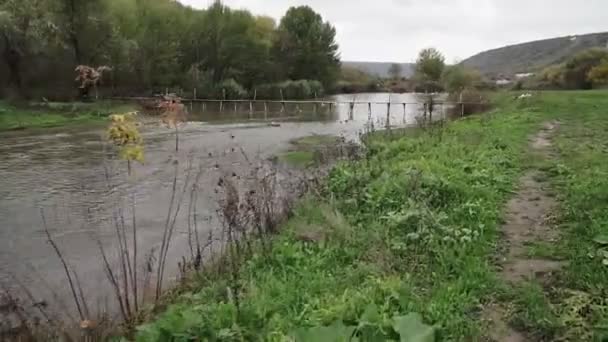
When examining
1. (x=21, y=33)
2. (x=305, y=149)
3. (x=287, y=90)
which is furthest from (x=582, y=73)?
(x=21, y=33)

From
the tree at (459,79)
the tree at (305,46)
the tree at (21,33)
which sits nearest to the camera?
the tree at (21,33)

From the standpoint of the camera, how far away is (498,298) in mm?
3928

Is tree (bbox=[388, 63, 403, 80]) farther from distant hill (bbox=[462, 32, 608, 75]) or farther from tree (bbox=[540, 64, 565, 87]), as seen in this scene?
tree (bbox=[540, 64, 565, 87])

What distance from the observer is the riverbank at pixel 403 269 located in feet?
11.8

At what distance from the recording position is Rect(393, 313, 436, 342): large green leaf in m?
2.96

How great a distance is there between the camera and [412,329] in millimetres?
3057

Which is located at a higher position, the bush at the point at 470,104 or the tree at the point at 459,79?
the tree at the point at 459,79

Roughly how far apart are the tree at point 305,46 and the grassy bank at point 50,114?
26.7 m

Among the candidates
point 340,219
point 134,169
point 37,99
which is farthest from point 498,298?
point 37,99

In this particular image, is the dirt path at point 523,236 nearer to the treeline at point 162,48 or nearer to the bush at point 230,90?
the treeline at point 162,48

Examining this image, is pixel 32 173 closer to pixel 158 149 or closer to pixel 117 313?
pixel 158 149

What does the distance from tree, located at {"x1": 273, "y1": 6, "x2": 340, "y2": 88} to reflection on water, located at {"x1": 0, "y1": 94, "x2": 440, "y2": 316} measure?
107 feet

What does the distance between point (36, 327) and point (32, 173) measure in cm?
1045

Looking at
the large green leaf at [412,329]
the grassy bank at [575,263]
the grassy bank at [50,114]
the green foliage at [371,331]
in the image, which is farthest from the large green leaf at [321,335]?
the grassy bank at [50,114]
